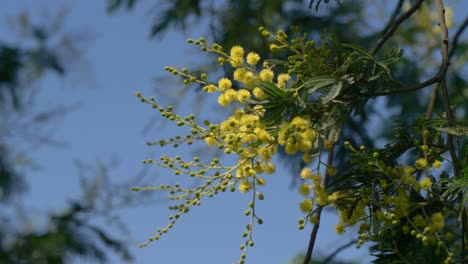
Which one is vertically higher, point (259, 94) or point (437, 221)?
point (259, 94)

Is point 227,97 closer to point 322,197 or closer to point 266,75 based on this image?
point 266,75

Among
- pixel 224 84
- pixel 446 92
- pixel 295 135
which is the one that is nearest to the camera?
pixel 295 135

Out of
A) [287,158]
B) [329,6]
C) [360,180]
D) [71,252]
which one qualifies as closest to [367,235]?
[360,180]

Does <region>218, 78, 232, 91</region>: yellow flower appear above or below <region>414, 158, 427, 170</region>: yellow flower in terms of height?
above

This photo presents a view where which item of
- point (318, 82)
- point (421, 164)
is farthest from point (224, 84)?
point (421, 164)

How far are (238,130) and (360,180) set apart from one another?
10.8 inches

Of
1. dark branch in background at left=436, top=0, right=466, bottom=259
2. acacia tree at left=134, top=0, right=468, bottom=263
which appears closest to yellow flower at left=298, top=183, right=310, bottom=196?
acacia tree at left=134, top=0, right=468, bottom=263

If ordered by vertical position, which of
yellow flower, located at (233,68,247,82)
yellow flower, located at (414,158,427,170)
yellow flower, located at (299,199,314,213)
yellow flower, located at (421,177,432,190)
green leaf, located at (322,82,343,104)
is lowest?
yellow flower, located at (421,177,432,190)

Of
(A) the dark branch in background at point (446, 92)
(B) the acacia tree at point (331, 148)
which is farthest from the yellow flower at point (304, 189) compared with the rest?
(A) the dark branch in background at point (446, 92)

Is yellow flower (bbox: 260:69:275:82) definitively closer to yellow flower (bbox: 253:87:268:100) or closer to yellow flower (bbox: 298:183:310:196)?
yellow flower (bbox: 253:87:268:100)

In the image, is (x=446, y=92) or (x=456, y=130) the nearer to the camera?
(x=456, y=130)

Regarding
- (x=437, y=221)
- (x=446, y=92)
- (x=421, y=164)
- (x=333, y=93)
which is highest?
(x=446, y=92)

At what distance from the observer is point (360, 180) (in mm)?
1363

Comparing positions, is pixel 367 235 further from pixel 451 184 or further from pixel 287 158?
pixel 287 158
